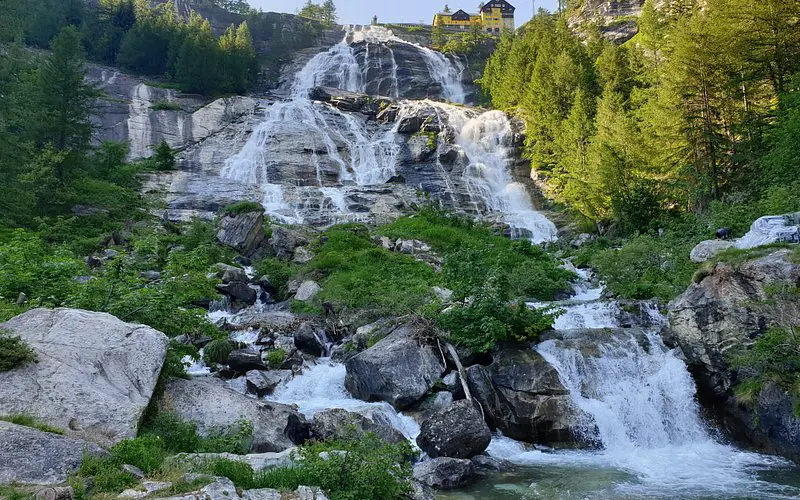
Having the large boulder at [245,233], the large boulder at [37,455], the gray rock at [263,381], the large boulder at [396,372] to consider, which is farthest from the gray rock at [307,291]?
the large boulder at [37,455]

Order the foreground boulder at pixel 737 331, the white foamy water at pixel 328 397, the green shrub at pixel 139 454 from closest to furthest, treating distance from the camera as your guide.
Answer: the green shrub at pixel 139 454
the foreground boulder at pixel 737 331
the white foamy water at pixel 328 397

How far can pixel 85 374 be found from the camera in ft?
25.8

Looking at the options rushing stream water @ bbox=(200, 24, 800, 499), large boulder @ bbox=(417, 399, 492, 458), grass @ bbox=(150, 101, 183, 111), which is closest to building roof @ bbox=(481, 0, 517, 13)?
grass @ bbox=(150, 101, 183, 111)

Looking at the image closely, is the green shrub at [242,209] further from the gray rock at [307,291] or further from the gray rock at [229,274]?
the gray rock at [307,291]

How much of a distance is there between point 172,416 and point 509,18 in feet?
428

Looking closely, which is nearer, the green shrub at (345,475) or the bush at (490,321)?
the green shrub at (345,475)

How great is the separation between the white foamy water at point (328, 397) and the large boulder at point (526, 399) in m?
2.02

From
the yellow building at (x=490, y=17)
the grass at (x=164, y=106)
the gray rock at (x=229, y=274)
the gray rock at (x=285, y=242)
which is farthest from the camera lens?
the yellow building at (x=490, y=17)

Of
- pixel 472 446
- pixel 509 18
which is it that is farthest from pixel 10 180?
pixel 509 18

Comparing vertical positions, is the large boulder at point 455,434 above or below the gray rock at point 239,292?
below

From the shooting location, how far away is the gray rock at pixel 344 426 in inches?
396

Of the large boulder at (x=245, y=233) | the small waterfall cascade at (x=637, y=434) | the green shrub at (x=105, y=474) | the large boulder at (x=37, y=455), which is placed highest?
the large boulder at (x=245, y=233)

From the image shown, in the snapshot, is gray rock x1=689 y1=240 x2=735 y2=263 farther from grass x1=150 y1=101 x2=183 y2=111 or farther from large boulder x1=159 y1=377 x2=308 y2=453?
grass x1=150 y1=101 x2=183 y2=111

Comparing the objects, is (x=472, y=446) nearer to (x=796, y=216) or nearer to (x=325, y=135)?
(x=796, y=216)
